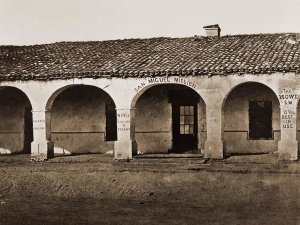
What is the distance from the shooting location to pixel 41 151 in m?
18.6

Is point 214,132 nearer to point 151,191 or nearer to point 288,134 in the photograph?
point 288,134

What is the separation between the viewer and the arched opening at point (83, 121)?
20406 mm

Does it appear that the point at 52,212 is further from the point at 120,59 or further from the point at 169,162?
the point at 120,59

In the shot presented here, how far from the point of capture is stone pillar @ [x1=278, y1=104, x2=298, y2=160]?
16.4 metres

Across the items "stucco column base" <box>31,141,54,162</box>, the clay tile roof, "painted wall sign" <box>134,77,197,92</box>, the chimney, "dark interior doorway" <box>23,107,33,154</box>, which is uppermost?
the chimney

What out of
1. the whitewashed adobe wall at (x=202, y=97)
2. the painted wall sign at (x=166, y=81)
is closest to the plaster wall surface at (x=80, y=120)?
the whitewashed adobe wall at (x=202, y=97)

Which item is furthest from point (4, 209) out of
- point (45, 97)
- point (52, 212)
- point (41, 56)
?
point (41, 56)

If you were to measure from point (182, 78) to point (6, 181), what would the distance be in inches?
270

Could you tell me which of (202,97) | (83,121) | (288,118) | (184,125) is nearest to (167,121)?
(184,125)

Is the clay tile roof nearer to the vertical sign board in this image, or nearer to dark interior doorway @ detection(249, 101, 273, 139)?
the vertical sign board

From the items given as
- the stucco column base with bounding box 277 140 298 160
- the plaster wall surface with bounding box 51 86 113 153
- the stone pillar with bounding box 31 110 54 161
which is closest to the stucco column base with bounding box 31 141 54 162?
the stone pillar with bounding box 31 110 54 161

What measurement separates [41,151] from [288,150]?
9022 mm

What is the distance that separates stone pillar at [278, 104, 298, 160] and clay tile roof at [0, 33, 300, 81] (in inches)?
53.0

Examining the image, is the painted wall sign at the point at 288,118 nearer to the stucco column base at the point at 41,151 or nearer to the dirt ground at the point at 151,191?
the dirt ground at the point at 151,191
